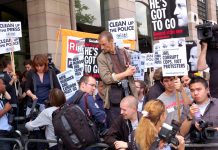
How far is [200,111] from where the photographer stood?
183 inches

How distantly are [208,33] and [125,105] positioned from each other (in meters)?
1.49

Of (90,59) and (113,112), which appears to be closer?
(113,112)

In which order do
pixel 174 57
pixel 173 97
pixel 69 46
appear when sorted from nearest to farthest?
1. pixel 174 57
2. pixel 173 97
3. pixel 69 46

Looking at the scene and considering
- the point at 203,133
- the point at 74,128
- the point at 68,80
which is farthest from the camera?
the point at 68,80

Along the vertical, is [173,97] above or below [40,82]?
below

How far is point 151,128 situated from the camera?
3879mm

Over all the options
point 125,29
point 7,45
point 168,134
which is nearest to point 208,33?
point 168,134

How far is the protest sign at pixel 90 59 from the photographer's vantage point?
25.9 feet

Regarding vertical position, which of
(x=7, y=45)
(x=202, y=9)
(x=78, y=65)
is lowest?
(x=78, y=65)

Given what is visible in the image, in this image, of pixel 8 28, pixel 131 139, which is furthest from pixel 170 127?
pixel 8 28

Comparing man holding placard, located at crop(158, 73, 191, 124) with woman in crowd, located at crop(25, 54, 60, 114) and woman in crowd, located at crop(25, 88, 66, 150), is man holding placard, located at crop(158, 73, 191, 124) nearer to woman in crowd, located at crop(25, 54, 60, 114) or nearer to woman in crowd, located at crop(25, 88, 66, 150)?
woman in crowd, located at crop(25, 88, 66, 150)

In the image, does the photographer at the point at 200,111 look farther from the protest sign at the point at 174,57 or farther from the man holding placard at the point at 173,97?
the protest sign at the point at 174,57

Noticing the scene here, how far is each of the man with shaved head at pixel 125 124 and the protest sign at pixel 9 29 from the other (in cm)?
415

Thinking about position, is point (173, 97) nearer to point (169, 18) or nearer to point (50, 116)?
point (169, 18)
